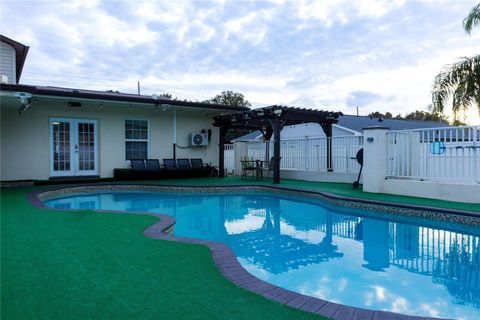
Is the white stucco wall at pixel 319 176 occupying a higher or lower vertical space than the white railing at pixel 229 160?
lower

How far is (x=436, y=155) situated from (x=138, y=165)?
32.5 feet

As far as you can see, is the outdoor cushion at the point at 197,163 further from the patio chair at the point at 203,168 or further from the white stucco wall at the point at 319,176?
the white stucco wall at the point at 319,176

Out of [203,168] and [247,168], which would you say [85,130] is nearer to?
[203,168]

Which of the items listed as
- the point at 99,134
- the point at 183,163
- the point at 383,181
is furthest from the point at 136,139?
the point at 383,181

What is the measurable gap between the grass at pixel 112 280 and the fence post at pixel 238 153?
10600mm

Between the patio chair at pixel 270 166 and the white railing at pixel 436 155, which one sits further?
the patio chair at pixel 270 166

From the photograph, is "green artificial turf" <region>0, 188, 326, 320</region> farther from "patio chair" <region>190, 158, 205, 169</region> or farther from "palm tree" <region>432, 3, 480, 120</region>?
"patio chair" <region>190, 158, 205, 169</region>

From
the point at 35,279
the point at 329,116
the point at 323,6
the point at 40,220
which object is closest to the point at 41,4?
the point at 40,220

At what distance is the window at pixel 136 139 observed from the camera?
546 inches

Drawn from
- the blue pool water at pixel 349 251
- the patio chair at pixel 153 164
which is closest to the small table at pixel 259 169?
the patio chair at pixel 153 164

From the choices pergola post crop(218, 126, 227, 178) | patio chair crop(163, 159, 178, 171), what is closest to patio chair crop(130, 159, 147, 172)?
patio chair crop(163, 159, 178, 171)

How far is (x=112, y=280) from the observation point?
294 cm

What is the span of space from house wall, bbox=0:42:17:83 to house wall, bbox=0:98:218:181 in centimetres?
210

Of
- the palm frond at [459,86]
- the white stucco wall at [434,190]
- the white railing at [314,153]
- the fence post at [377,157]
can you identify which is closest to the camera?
the white stucco wall at [434,190]
